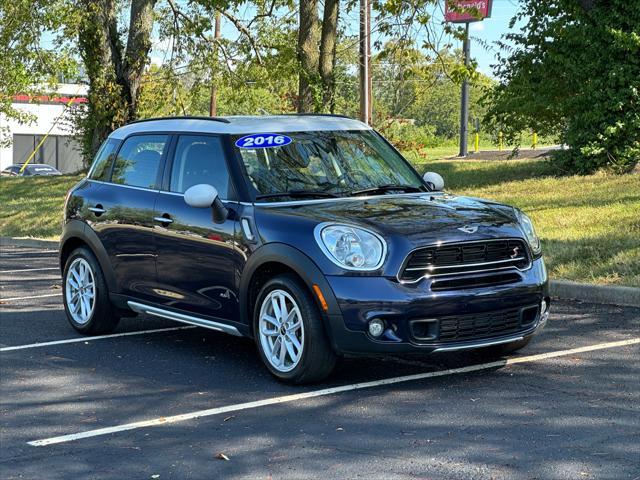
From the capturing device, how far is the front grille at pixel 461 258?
6879mm

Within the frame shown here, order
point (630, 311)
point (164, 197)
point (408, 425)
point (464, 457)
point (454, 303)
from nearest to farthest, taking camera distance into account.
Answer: point (464, 457)
point (408, 425)
point (454, 303)
point (164, 197)
point (630, 311)

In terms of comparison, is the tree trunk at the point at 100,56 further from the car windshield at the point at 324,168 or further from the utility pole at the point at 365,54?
the car windshield at the point at 324,168

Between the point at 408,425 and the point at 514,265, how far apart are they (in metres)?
1.57

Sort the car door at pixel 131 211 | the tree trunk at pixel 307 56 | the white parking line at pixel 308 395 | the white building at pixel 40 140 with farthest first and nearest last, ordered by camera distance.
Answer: the white building at pixel 40 140, the tree trunk at pixel 307 56, the car door at pixel 131 211, the white parking line at pixel 308 395

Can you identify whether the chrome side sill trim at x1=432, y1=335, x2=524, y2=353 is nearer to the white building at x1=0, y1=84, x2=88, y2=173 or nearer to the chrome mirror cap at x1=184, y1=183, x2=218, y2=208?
the chrome mirror cap at x1=184, y1=183, x2=218, y2=208

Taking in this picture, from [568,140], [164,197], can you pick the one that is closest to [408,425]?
[164,197]

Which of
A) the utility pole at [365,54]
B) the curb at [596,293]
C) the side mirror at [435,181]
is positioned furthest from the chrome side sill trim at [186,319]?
the utility pole at [365,54]

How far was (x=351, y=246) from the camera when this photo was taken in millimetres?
6934

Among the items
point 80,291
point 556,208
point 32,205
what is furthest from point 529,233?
point 32,205

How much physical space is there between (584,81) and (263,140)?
1489 cm

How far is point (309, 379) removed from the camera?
715 cm

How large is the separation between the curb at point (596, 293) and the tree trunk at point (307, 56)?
13133 millimetres

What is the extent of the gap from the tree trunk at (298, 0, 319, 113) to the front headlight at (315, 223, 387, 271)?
55.0 ft

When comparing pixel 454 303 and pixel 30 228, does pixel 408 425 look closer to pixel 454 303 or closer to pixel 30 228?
pixel 454 303
